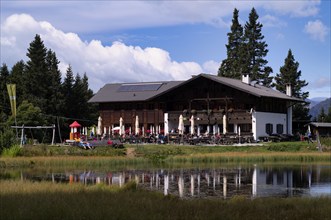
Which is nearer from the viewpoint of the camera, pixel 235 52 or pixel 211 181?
pixel 211 181

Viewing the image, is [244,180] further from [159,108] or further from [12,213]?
[159,108]

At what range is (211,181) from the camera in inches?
1282

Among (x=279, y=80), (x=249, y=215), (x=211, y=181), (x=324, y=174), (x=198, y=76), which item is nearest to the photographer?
(x=249, y=215)

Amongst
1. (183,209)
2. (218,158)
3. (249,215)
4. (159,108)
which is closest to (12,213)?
(183,209)

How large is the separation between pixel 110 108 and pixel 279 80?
27.7 meters

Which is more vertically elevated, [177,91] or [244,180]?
[177,91]

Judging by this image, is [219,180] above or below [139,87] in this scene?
below

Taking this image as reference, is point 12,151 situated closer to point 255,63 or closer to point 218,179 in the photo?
point 218,179

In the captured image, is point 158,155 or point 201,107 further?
point 201,107

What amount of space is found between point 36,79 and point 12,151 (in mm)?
32164

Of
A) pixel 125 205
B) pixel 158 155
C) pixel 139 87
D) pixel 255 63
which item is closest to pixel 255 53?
pixel 255 63

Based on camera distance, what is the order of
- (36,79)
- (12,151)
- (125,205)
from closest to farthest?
(125,205), (12,151), (36,79)

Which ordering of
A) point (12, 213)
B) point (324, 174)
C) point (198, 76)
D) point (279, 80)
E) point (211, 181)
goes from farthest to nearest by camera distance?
point (279, 80) → point (198, 76) → point (324, 174) → point (211, 181) → point (12, 213)

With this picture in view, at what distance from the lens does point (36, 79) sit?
255 ft
